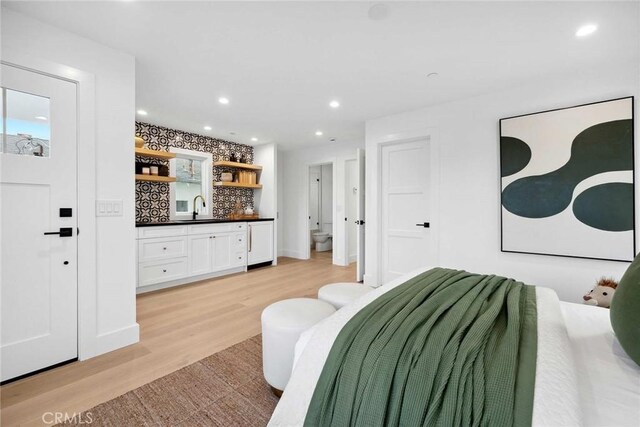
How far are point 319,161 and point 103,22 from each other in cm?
398

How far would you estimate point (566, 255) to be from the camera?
245 centimetres

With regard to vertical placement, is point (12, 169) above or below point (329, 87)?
below

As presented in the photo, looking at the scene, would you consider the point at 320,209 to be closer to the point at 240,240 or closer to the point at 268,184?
the point at 268,184

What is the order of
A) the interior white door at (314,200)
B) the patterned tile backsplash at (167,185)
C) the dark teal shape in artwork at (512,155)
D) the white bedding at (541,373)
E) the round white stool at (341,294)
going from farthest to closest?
the interior white door at (314,200)
the patterned tile backsplash at (167,185)
the dark teal shape in artwork at (512,155)
the round white stool at (341,294)
the white bedding at (541,373)

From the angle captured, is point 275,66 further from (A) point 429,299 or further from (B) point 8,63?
(A) point 429,299

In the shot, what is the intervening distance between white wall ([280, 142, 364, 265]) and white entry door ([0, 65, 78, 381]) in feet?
12.9

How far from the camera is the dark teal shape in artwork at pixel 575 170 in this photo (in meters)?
2.22

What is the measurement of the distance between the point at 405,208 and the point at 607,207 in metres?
1.84

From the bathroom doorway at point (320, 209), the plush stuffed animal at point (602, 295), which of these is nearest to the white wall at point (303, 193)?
the bathroom doorway at point (320, 209)

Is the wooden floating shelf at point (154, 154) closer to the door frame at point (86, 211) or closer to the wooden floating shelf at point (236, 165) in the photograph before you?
the wooden floating shelf at point (236, 165)

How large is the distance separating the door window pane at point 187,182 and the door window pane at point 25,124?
2.68 metres

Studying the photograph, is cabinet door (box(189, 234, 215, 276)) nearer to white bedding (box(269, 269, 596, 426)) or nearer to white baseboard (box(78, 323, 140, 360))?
white baseboard (box(78, 323, 140, 360))

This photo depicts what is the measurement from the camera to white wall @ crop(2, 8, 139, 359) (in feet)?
6.33

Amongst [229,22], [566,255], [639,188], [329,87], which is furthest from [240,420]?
[639,188]
